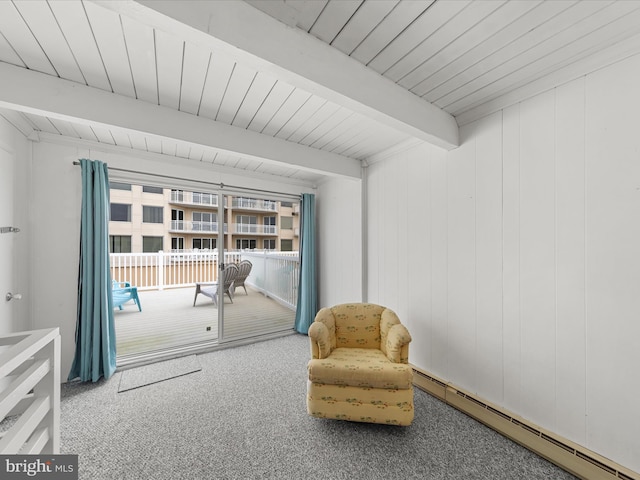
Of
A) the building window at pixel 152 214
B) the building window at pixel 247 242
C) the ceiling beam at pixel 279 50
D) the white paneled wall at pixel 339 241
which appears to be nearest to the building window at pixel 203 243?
the building window at pixel 152 214

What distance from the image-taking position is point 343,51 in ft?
4.38

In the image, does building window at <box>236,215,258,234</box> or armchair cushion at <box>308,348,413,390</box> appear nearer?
armchair cushion at <box>308,348,413,390</box>

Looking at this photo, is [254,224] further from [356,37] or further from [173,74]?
[356,37]

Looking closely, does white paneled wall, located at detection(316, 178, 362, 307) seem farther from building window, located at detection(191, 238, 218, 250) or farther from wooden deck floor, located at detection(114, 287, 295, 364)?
building window, located at detection(191, 238, 218, 250)

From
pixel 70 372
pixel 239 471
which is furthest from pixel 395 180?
pixel 70 372

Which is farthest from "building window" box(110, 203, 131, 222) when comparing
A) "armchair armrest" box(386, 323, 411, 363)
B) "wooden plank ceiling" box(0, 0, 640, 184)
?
"armchair armrest" box(386, 323, 411, 363)

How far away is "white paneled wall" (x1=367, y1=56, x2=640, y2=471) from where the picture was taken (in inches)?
51.1

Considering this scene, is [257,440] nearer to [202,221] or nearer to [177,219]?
[202,221]

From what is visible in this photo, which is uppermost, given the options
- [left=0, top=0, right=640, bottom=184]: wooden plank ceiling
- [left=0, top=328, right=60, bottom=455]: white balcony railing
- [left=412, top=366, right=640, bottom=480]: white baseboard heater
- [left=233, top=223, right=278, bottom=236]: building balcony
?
[left=0, top=0, right=640, bottom=184]: wooden plank ceiling

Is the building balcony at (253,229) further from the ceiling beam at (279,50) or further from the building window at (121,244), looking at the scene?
the ceiling beam at (279,50)

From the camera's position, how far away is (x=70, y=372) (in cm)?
228

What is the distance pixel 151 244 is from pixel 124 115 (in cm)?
427

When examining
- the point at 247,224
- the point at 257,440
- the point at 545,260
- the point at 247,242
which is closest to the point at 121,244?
the point at 247,242

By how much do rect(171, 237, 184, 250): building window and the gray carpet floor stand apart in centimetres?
358
